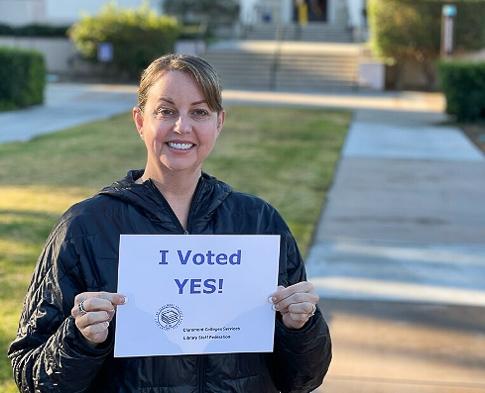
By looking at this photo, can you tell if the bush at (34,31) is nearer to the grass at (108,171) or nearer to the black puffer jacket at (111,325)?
the grass at (108,171)

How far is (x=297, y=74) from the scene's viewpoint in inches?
1080

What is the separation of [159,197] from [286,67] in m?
25.8

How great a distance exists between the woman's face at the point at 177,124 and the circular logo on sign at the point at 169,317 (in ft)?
1.19

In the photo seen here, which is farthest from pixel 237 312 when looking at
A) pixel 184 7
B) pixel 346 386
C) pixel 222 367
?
pixel 184 7

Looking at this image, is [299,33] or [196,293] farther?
[299,33]

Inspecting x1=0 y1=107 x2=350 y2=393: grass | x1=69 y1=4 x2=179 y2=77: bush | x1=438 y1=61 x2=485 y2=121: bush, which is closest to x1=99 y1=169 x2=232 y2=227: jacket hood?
x1=0 y1=107 x2=350 y2=393: grass

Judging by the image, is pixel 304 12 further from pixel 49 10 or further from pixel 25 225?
pixel 25 225

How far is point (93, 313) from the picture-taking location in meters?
2.07

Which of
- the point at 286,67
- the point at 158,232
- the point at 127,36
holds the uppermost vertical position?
the point at 127,36

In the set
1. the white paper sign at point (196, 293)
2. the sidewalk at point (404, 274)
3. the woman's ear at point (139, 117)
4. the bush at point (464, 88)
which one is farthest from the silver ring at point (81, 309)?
the bush at point (464, 88)

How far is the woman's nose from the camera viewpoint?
229cm

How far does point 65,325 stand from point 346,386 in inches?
110

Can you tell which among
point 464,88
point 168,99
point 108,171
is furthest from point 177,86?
point 464,88

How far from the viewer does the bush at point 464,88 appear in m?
17.6
